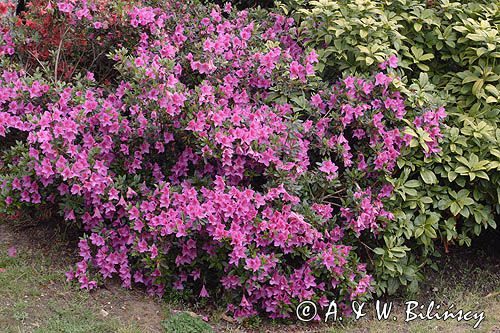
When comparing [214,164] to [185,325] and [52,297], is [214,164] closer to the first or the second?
[185,325]

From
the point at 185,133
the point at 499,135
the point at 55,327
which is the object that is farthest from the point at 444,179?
the point at 55,327

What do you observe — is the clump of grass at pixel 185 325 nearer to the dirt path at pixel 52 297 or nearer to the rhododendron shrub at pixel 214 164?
the dirt path at pixel 52 297

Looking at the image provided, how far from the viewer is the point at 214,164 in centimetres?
393

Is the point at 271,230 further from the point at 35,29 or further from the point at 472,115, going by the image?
the point at 35,29

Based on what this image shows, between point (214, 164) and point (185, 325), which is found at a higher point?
point (214, 164)

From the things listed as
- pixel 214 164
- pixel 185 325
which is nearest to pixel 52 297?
pixel 185 325

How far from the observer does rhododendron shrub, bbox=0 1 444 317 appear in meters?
3.63

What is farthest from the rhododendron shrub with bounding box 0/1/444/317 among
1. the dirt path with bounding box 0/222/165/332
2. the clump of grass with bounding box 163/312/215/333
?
the clump of grass with bounding box 163/312/215/333

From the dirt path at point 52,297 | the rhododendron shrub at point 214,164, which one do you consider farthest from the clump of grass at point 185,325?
the rhododendron shrub at point 214,164

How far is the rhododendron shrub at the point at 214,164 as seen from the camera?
3.63 meters

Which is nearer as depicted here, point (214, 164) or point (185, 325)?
point (185, 325)

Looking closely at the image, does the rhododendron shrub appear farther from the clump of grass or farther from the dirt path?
the clump of grass

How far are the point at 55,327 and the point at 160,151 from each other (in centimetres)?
109

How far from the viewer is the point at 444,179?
4.17 m
